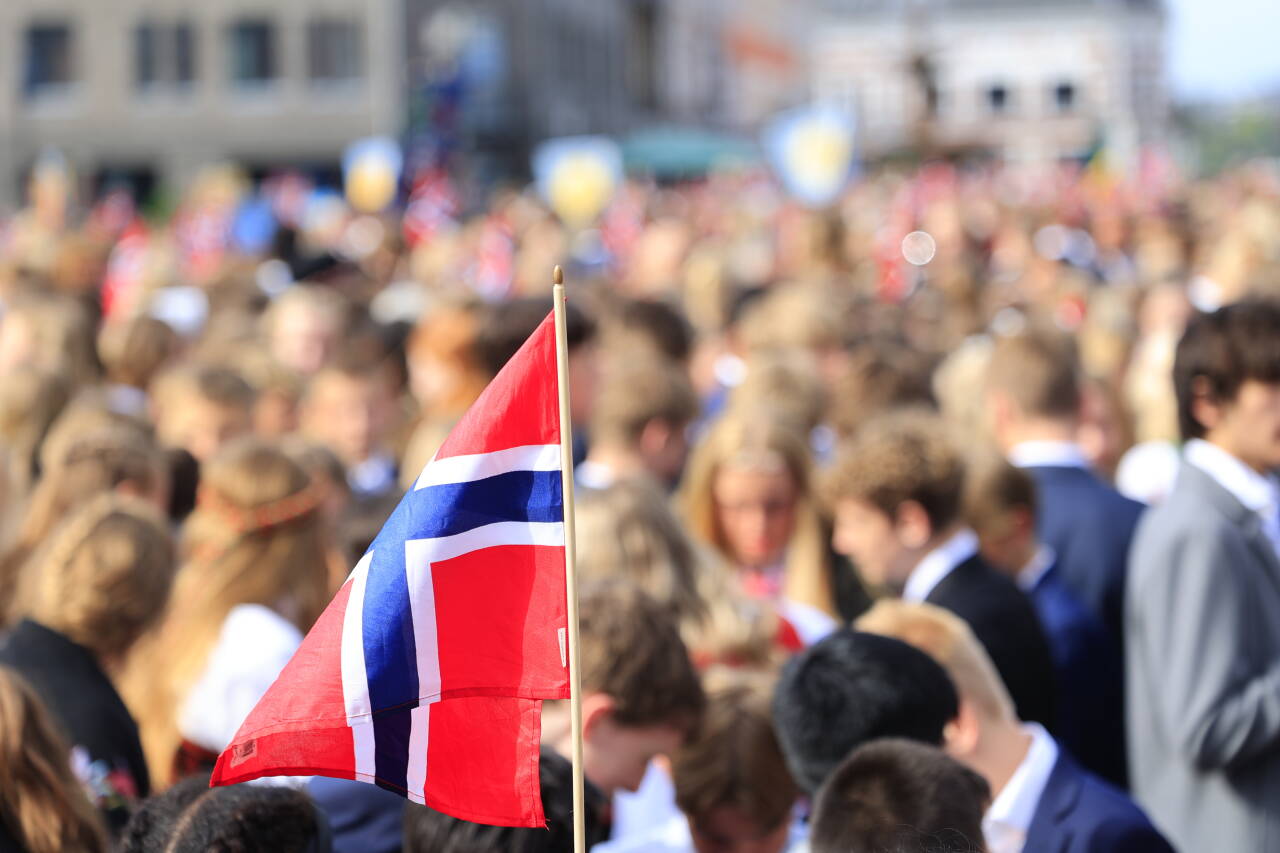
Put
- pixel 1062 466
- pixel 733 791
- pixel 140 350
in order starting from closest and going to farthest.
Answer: pixel 733 791 < pixel 1062 466 < pixel 140 350

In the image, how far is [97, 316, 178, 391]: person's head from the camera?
700 centimetres

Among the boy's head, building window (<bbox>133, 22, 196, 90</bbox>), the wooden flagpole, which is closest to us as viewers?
the wooden flagpole

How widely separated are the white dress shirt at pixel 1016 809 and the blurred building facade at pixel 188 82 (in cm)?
4501

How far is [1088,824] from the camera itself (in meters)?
2.76

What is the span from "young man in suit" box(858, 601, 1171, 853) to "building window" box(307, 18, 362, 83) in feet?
149

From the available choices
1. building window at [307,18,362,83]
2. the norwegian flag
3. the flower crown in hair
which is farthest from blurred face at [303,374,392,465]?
building window at [307,18,362,83]

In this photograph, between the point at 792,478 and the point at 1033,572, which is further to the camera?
the point at 792,478

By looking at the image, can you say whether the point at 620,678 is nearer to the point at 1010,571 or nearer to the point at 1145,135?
the point at 1010,571

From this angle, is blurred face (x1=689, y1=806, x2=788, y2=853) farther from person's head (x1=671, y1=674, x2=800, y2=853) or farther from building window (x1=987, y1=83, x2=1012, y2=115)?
building window (x1=987, y1=83, x2=1012, y2=115)

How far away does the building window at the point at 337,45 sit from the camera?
46.2m

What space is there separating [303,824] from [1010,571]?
8.43ft

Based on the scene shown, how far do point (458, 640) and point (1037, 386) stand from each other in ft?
10.5

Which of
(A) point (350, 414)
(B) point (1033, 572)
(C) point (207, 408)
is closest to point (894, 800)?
(B) point (1033, 572)

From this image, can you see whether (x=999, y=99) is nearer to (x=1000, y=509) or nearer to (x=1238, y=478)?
(x=1000, y=509)
